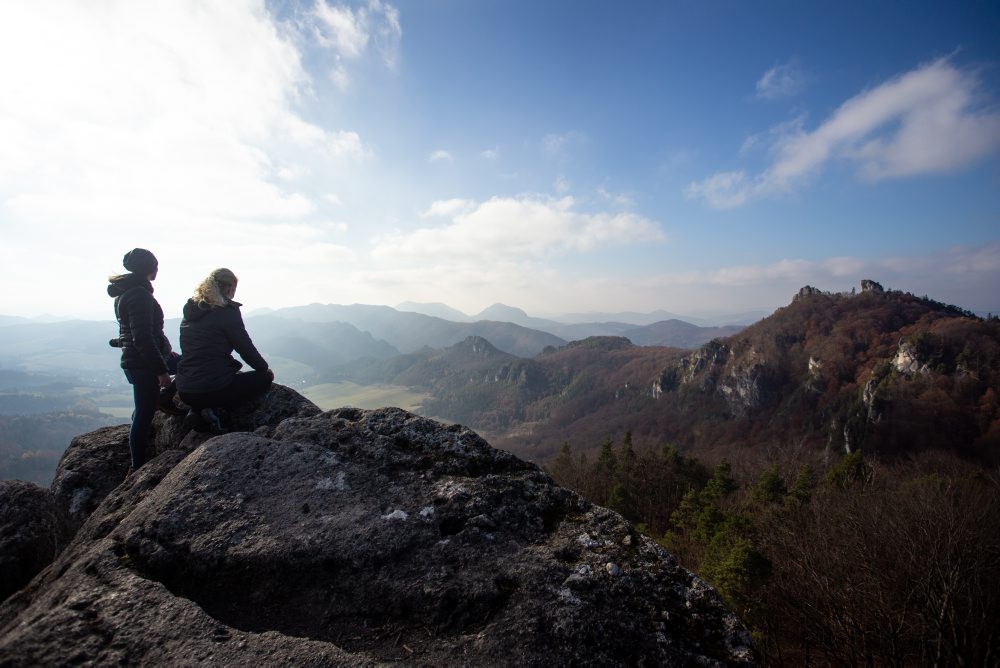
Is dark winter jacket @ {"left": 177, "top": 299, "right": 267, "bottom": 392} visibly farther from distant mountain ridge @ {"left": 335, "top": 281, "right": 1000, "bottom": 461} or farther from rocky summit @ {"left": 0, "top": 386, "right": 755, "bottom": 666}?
distant mountain ridge @ {"left": 335, "top": 281, "right": 1000, "bottom": 461}

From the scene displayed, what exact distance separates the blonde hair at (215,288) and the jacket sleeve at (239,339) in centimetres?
21

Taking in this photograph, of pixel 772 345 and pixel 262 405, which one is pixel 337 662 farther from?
pixel 772 345

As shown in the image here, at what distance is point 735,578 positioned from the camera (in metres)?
18.2

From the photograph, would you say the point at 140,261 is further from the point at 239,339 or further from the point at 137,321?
the point at 239,339

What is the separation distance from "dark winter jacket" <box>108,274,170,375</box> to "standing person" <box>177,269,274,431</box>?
86cm

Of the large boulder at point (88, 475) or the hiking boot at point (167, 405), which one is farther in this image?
the hiking boot at point (167, 405)

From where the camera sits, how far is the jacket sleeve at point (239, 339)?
18.6 ft

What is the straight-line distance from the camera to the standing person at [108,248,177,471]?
6.01 meters

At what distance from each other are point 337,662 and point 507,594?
1.20 metres

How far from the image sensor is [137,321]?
237 inches

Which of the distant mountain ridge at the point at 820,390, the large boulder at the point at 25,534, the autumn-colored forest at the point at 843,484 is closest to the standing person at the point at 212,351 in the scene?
the large boulder at the point at 25,534

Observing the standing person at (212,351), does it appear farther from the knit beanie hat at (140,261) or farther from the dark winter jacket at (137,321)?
the knit beanie hat at (140,261)

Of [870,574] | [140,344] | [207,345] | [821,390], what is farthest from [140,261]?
[821,390]

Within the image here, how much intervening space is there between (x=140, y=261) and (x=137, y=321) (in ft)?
3.17
